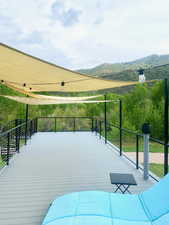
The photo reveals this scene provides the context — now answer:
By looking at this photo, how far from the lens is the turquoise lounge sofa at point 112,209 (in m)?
2.45

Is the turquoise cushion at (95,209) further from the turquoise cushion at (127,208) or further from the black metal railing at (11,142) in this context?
the black metal railing at (11,142)

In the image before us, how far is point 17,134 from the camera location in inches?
272

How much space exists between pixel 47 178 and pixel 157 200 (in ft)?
7.81

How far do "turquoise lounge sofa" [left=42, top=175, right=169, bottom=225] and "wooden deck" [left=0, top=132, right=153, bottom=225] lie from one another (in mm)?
411

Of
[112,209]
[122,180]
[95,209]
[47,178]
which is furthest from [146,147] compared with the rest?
[95,209]

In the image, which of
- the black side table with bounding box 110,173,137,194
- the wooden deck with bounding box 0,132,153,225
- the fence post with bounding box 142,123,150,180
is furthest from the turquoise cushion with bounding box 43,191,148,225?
the fence post with bounding box 142,123,150,180

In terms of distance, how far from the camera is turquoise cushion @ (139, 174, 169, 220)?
2.59 metres

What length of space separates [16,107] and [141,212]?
72.4 feet

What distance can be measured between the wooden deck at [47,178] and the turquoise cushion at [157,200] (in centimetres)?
94

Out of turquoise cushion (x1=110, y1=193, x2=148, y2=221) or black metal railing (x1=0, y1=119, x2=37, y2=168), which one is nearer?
turquoise cushion (x1=110, y1=193, x2=148, y2=221)

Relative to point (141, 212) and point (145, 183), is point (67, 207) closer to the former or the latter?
point (141, 212)

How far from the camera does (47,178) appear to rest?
15.3 ft

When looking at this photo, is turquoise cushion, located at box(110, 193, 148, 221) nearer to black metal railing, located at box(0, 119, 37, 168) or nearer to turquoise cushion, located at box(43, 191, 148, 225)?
turquoise cushion, located at box(43, 191, 148, 225)

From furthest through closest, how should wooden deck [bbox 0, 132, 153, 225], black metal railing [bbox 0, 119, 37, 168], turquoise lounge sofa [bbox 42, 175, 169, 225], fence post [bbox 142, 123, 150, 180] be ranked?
black metal railing [bbox 0, 119, 37, 168], fence post [bbox 142, 123, 150, 180], wooden deck [bbox 0, 132, 153, 225], turquoise lounge sofa [bbox 42, 175, 169, 225]
